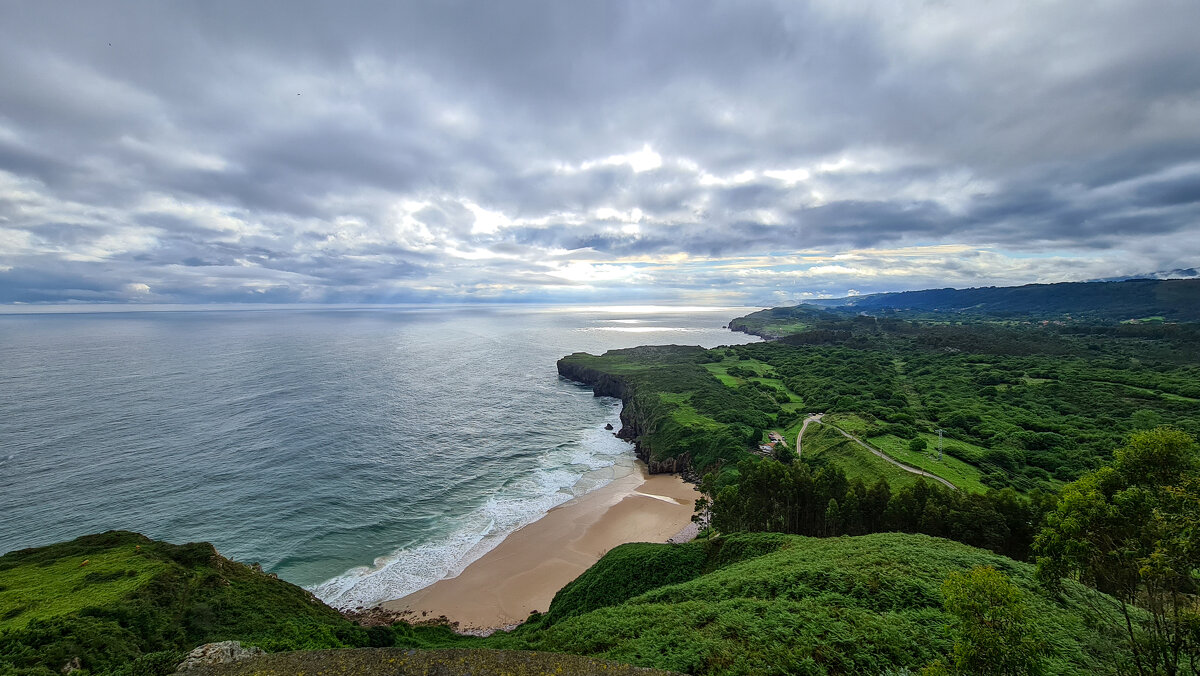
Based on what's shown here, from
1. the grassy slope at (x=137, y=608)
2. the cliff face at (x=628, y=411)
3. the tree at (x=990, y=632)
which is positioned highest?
the tree at (x=990, y=632)

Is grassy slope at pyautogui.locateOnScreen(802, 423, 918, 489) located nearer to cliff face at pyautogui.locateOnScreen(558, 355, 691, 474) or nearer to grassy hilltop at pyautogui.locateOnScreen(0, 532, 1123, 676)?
cliff face at pyautogui.locateOnScreen(558, 355, 691, 474)

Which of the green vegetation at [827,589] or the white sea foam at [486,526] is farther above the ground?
the green vegetation at [827,589]

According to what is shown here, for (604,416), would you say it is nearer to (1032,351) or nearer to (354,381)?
(354,381)

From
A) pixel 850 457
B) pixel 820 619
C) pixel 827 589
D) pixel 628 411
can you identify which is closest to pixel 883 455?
pixel 850 457

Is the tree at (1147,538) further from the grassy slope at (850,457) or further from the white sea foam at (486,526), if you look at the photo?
the white sea foam at (486,526)

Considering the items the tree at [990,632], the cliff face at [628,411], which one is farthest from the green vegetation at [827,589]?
the cliff face at [628,411]

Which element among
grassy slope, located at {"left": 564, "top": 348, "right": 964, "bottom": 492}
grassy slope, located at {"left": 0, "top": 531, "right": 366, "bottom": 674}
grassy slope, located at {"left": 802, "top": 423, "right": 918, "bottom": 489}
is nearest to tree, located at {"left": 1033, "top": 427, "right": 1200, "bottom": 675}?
grassy slope, located at {"left": 0, "top": 531, "right": 366, "bottom": 674}

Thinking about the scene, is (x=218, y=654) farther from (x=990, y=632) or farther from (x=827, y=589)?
(x=827, y=589)
